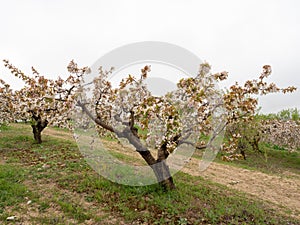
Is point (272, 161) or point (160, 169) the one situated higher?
point (160, 169)

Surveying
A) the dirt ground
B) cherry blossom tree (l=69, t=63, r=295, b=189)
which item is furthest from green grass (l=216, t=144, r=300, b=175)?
cherry blossom tree (l=69, t=63, r=295, b=189)

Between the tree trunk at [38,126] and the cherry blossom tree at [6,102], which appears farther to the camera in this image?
the tree trunk at [38,126]

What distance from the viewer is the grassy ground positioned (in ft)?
21.1

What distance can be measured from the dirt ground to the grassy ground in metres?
1.57

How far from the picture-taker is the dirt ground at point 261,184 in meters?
10.5

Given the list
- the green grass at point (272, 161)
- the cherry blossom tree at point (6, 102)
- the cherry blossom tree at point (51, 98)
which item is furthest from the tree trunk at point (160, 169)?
the green grass at point (272, 161)

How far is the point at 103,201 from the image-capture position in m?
7.31

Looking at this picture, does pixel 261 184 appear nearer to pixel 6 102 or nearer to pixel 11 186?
pixel 11 186

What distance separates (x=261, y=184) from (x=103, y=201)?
957 centimetres

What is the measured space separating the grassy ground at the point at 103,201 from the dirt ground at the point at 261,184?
62.0 inches

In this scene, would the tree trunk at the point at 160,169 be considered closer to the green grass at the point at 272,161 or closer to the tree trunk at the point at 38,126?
the tree trunk at the point at 38,126

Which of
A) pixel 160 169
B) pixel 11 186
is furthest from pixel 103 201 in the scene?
pixel 11 186

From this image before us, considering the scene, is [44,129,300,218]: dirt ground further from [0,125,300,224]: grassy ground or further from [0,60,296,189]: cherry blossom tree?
[0,60,296,189]: cherry blossom tree

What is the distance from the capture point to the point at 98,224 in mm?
6109
